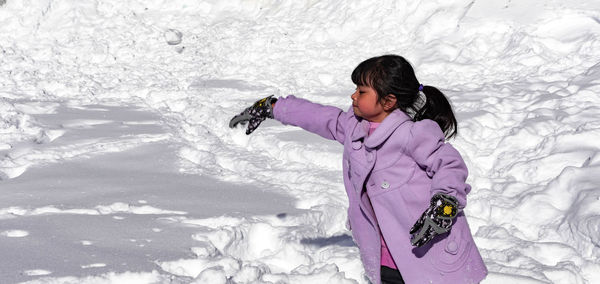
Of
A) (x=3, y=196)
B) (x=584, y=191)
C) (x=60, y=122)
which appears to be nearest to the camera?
(x=3, y=196)

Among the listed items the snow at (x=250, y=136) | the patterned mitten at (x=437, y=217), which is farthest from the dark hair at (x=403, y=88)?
the snow at (x=250, y=136)

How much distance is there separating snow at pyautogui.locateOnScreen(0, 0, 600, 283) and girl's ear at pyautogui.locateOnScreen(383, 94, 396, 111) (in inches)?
43.6

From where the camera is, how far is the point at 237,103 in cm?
780

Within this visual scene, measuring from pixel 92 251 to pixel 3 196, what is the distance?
4.06 feet

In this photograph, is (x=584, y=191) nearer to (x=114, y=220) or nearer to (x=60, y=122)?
(x=114, y=220)

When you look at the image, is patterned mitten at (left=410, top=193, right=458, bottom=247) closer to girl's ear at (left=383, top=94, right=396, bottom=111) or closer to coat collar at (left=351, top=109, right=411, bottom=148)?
coat collar at (left=351, top=109, right=411, bottom=148)

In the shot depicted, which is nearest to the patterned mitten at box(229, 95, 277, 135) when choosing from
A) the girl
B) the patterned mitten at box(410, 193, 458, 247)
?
the girl

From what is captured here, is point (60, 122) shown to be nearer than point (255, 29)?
Yes

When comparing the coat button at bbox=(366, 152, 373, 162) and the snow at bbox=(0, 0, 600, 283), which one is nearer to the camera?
the coat button at bbox=(366, 152, 373, 162)

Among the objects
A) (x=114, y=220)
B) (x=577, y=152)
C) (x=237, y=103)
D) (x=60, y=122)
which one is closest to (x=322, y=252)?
(x=114, y=220)

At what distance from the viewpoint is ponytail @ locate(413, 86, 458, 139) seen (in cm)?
256

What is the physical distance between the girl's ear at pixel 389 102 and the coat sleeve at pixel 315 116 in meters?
0.22

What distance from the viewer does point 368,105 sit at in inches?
99.5

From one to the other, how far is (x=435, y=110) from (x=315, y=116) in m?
0.57
